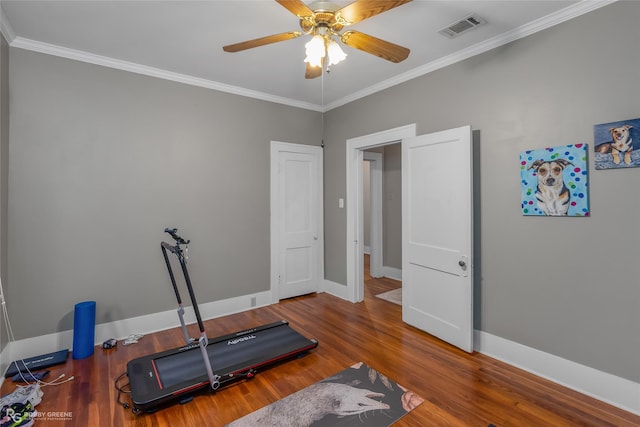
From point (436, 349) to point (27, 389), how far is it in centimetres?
346

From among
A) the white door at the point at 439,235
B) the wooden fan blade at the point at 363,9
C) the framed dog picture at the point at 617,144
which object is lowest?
the white door at the point at 439,235

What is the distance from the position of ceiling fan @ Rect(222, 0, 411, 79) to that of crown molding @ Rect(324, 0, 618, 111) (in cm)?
118

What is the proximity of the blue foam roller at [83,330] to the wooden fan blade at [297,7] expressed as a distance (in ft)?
10.2

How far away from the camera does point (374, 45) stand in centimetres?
212

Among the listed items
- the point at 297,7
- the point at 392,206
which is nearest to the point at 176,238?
the point at 297,7

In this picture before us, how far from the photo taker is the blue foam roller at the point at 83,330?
283 centimetres

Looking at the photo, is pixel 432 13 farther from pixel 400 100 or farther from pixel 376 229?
pixel 376 229

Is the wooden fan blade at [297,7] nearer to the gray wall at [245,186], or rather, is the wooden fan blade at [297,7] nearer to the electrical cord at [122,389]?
the gray wall at [245,186]

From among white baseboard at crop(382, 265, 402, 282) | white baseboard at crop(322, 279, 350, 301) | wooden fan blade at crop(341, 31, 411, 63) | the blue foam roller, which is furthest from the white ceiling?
white baseboard at crop(382, 265, 402, 282)

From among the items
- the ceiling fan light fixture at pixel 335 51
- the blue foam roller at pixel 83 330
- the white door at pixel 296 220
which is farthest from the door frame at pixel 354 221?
the blue foam roller at pixel 83 330

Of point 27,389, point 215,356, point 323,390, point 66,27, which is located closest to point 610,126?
point 323,390

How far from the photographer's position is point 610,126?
2.18 meters

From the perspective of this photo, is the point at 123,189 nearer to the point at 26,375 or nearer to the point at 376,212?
the point at 26,375

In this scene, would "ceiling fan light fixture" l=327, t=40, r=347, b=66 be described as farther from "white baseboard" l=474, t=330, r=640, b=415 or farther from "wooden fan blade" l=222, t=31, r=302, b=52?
"white baseboard" l=474, t=330, r=640, b=415
